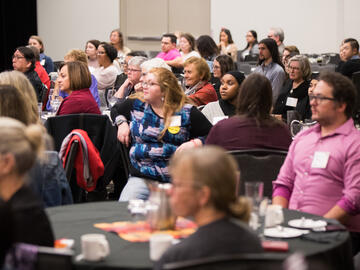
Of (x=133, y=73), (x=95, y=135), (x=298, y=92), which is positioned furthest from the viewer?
(x=298, y=92)

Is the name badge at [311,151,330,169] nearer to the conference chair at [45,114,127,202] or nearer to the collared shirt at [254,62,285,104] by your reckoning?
the conference chair at [45,114,127,202]

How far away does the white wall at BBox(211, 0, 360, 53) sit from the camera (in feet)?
51.2

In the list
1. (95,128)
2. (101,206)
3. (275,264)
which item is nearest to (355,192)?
(101,206)

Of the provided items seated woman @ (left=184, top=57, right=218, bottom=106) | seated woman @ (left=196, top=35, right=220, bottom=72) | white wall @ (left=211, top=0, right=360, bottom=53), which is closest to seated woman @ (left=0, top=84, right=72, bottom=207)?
seated woman @ (left=184, top=57, right=218, bottom=106)

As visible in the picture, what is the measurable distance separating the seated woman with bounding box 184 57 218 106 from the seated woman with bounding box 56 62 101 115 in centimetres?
145

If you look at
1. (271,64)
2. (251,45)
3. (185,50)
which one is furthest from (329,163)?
(251,45)

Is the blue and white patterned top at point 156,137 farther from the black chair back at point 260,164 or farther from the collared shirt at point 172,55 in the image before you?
the collared shirt at point 172,55

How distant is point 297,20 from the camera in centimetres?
1603

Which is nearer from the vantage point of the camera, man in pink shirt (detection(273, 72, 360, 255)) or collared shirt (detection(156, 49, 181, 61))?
man in pink shirt (detection(273, 72, 360, 255))

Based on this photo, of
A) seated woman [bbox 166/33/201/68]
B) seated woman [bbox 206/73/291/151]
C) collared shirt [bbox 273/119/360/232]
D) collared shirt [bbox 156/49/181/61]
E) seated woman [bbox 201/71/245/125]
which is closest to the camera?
collared shirt [bbox 273/119/360/232]

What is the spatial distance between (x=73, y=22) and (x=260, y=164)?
1257 centimetres

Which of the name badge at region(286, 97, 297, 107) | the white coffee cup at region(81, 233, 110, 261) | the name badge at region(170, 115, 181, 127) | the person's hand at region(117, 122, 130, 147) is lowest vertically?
the name badge at region(286, 97, 297, 107)

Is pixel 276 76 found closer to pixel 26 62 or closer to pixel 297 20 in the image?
pixel 26 62

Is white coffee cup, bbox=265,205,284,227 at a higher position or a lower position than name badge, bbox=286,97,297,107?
higher
